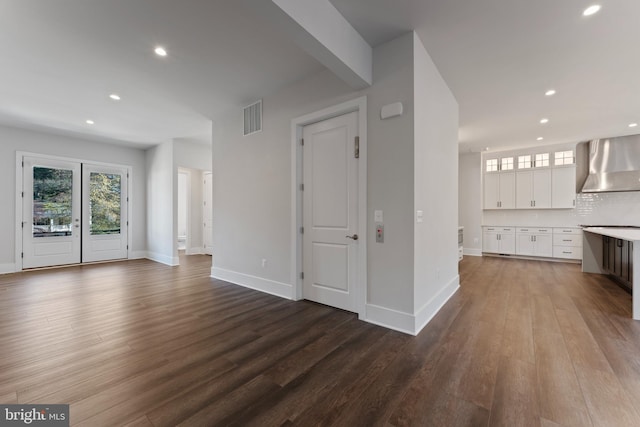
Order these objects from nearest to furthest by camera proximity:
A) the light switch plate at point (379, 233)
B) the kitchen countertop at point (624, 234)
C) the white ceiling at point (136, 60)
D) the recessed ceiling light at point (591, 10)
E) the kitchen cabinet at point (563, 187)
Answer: the recessed ceiling light at point (591, 10), the white ceiling at point (136, 60), the light switch plate at point (379, 233), the kitchen countertop at point (624, 234), the kitchen cabinet at point (563, 187)

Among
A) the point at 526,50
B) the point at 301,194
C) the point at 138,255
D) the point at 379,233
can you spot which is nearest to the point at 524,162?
the point at 526,50

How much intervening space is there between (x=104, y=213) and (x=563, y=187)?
38.3ft

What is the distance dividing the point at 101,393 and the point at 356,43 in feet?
11.6

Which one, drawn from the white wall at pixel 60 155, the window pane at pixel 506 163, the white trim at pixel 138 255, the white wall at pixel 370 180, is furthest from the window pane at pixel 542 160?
the white trim at pixel 138 255

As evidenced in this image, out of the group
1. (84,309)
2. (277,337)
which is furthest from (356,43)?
(84,309)

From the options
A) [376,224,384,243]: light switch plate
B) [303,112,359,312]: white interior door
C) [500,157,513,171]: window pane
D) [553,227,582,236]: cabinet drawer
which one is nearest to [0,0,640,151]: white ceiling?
[303,112,359,312]: white interior door

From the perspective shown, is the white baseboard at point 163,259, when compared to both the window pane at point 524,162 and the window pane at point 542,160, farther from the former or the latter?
the window pane at point 542,160

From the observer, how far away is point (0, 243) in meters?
5.46

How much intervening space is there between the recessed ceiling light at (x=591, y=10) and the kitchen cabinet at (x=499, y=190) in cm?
580

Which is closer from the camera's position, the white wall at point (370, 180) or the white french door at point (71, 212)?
the white wall at point (370, 180)

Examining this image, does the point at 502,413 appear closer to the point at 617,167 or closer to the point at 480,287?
the point at 480,287

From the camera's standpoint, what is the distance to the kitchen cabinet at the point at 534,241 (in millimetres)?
6758

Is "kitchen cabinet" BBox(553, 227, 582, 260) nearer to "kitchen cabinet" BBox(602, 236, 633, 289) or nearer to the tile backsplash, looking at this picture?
the tile backsplash

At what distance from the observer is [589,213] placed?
6.68 metres
